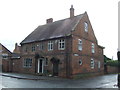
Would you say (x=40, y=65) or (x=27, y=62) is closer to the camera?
(x=40, y=65)

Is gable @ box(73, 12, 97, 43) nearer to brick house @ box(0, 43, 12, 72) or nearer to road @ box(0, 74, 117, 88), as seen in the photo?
road @ box(0, 74, 117, 88)

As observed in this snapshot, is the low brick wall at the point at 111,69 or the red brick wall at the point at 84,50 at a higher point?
the red brick wall at the point at 84,50

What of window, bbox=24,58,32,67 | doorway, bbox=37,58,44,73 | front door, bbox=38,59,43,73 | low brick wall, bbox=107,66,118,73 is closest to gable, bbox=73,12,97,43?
doorway, bbox=37,58,44,73

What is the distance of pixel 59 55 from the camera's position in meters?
24.4

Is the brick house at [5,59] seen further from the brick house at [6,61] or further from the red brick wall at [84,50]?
the red brick wall at [84,50]

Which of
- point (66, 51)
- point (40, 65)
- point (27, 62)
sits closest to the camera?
point (66, 51)

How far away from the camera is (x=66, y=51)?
23.6 meters

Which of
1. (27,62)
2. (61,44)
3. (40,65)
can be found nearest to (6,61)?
(27,62)

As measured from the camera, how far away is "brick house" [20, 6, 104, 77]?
2352 cm

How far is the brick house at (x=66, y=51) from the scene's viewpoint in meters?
23.5

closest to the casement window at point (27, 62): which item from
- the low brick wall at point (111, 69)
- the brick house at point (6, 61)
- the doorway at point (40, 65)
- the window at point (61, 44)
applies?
the doorway at point (40, 65)

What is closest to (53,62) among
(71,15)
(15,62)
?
(71,15)

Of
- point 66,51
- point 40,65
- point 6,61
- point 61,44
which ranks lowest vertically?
point 40,65

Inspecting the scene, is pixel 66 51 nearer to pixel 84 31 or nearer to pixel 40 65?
pixel 84 31
